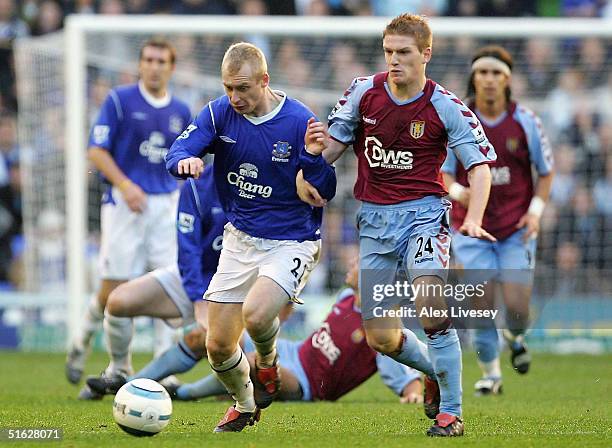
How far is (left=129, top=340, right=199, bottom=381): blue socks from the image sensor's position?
7.67 metres

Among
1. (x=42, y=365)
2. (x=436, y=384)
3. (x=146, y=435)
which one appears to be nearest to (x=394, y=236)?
(x=436, y=384)

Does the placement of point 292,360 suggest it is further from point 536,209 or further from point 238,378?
point 536,209

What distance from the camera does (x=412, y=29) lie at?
6207mm

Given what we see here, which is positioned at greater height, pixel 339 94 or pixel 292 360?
pixel 339 94

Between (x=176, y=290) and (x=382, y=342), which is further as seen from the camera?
(x=176, y=290)

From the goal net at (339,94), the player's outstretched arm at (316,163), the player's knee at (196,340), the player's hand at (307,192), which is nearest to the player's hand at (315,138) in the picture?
the player's outstretched arm at (316,163)

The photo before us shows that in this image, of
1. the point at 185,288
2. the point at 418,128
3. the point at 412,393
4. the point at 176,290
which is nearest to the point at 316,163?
the point at 418,128

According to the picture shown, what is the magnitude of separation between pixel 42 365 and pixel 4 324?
2511 mm

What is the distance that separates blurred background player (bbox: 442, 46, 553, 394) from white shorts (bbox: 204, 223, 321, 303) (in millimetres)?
2867

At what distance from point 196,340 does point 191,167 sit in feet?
6.69

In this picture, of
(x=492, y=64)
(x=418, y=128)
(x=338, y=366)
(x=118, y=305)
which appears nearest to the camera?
(x=418, y=128)

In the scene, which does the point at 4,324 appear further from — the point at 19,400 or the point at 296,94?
the point at 19,400

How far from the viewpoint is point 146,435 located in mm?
5680

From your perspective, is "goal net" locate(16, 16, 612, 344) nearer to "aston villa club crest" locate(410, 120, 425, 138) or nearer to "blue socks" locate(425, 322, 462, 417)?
"aston villa club crest" locate(410, 120, 425, 138)
